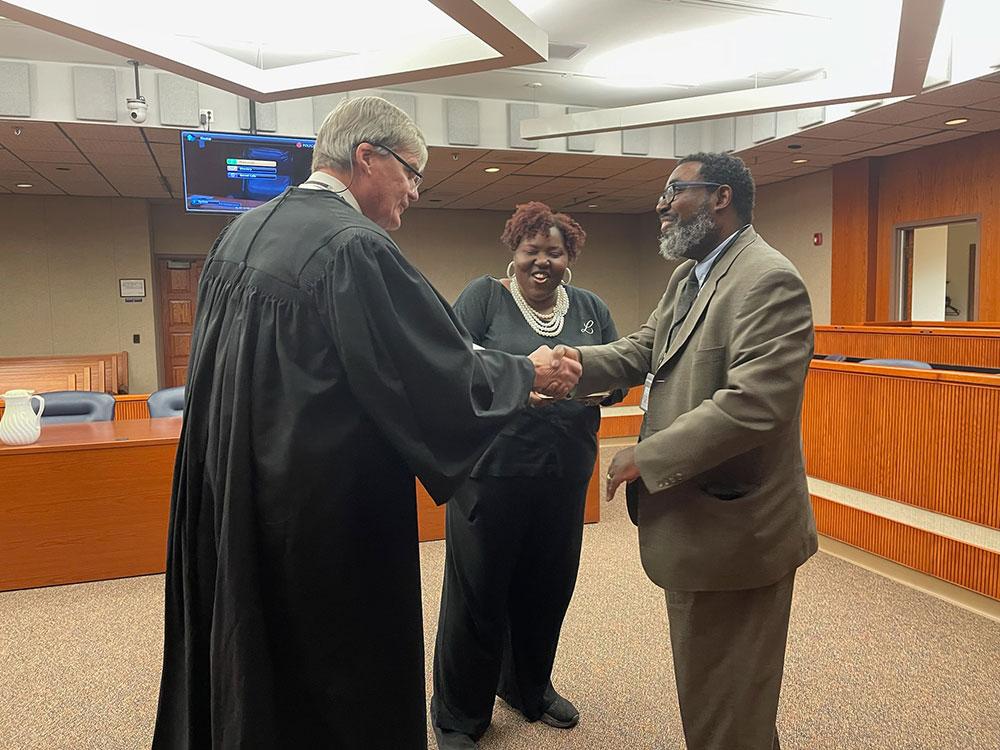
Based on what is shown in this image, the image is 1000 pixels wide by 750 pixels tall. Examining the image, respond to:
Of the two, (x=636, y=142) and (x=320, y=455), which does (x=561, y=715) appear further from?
(x=636, y=142)

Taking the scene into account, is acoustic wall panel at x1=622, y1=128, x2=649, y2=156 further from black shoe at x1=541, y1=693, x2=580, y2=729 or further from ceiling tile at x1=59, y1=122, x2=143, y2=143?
black shoe at x1=541, y1=693, x2=580, y2=729

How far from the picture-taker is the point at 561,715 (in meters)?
2.38

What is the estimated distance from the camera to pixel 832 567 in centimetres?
378

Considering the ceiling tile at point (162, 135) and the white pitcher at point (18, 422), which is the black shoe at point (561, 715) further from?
the ceiling tile at point (162, 135)

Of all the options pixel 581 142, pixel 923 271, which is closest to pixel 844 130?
pixel 581 142

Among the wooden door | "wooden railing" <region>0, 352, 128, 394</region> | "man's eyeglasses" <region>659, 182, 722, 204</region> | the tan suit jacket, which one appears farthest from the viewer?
the wooden door

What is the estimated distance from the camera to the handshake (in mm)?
1884

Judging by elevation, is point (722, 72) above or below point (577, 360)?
above

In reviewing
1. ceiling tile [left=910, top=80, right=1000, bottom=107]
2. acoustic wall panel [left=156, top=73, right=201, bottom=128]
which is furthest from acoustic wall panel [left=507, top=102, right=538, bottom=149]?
ceiling tile [left=910, top=80, right=1000, bottom=107]

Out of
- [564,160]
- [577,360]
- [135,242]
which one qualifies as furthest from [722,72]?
[135,242]

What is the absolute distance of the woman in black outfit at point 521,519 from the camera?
2166 millimetres

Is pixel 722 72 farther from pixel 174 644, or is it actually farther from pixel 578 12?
pixel 174 644

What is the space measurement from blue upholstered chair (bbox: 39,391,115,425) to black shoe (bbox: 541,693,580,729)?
3.53 m

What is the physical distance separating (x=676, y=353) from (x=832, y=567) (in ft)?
8.76
